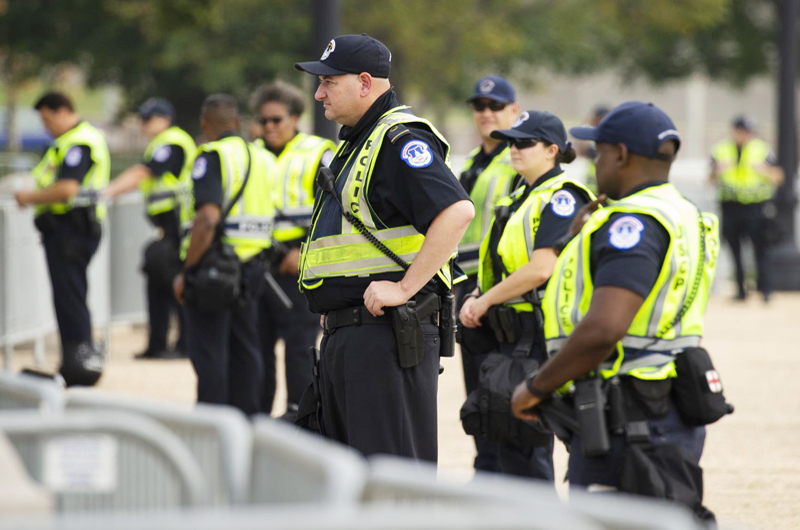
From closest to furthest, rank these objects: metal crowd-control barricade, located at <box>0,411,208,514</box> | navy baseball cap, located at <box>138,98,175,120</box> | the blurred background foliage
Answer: metal crowd-control barricade, located at <box>0,411,208,514</box>, navy baseball cap, located at <box>138,98,175,120</box>, the blurred background foliage

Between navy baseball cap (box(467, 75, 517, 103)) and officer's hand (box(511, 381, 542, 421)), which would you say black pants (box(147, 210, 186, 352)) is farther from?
officer's hand (box(511, 381, 542, 421))

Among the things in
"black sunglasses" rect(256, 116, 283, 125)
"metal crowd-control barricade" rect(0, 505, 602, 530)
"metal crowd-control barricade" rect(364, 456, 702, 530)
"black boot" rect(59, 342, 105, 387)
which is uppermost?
"black sunglasses" rect(256, 116, 283, 125)

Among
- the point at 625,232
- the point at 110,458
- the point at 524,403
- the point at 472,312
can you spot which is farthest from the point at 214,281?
the point at 110,458

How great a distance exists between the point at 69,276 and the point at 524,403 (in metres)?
5.61

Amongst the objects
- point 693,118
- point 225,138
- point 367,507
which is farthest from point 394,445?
point 693,118

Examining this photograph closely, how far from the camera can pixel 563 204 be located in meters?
5.48

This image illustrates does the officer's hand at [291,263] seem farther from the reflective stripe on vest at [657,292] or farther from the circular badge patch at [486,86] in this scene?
the reflective stripe on vest at [657,292]

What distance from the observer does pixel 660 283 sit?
3807 millimetres

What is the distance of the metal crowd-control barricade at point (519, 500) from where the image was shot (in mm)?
2145

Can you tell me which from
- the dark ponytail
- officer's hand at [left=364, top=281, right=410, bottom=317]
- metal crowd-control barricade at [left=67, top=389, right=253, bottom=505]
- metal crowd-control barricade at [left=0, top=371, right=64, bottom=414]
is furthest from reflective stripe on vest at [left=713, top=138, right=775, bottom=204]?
metal crowd-control barricade at [left=67, top=389, right=253, bottom=505]

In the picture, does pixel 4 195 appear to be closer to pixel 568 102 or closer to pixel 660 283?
pixel 660 283

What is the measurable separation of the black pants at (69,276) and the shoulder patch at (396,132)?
15.8 feet

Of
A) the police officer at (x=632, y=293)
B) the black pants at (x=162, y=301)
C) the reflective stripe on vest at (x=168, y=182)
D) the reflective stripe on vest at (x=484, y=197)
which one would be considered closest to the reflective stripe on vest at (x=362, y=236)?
the police officer at (x=632, y=293)

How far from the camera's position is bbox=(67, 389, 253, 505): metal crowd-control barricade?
104 inches
